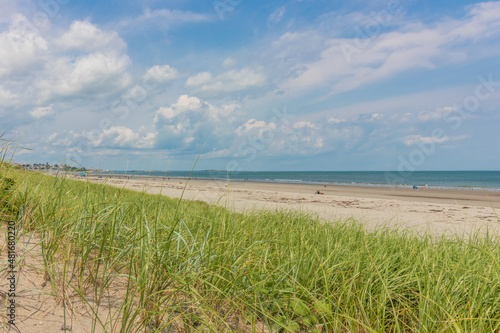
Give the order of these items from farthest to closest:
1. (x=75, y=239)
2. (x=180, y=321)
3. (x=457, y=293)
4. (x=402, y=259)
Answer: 1. (x=402, y=259)
2. (x=75, y=239)
3. (x=457, y=293)
4. (x=180, y=321)

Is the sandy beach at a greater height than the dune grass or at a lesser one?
lesser

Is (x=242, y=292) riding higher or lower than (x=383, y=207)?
higher

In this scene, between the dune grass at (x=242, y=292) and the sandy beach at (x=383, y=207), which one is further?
the sandy beach at (x=383, y=207)

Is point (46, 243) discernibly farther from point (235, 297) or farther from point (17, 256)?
point (235, 297)

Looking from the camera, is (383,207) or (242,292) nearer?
(242,292)

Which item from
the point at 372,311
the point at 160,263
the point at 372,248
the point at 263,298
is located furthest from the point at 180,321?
the point at 372,248

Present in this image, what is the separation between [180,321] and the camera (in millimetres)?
2047

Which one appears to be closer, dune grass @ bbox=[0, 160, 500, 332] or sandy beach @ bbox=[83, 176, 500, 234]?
Result: dune grass @ bbox=[0, 160, 500, 332]

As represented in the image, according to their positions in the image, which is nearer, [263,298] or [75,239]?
[263,298]

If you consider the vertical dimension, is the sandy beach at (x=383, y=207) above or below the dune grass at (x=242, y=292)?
below

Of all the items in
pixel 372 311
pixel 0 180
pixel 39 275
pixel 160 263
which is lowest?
pixel 372 311

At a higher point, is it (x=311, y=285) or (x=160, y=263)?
(x=160, y=263)

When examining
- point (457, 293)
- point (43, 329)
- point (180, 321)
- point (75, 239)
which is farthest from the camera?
point (75, 239)

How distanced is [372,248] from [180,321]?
2.74 meters
